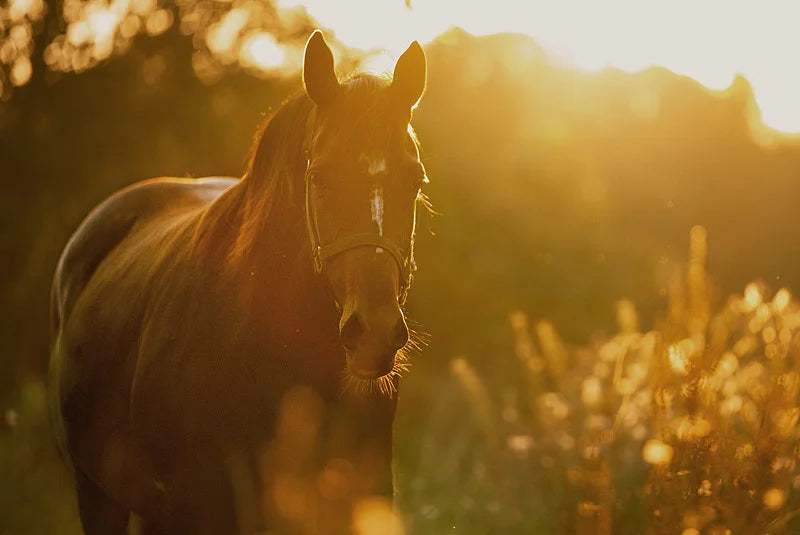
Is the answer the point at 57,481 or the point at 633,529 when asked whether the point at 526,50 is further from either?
the point at 633,529

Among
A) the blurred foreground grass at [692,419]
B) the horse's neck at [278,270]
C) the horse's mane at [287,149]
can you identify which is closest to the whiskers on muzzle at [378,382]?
the horse's neck at [278,270]

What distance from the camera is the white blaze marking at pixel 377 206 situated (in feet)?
9.41

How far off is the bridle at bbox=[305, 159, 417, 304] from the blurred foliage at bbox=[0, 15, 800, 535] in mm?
548

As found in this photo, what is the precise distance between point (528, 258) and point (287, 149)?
9.12 m

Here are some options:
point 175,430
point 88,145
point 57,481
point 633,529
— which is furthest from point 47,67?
point 633,529

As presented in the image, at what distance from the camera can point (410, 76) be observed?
3.24 m

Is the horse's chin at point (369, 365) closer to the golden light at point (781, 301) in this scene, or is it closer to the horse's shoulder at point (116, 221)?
the golden light at point (781, 301)

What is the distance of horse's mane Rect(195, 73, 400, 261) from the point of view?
3027mm

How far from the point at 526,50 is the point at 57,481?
9997 millimetres

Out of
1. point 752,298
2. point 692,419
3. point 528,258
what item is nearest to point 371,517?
point 692,419

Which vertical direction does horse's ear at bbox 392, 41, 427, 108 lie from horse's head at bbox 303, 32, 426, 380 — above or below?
above

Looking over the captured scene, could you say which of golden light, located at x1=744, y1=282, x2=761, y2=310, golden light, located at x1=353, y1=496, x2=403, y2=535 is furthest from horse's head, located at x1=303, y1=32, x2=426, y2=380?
golden light, located at x1=744, y1=282, x2=761, y2=310

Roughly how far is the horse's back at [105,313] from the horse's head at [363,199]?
4.36 feet

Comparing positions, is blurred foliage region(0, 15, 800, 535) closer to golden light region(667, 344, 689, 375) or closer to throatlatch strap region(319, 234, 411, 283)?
golden light region(667, 344, 689, 375)
